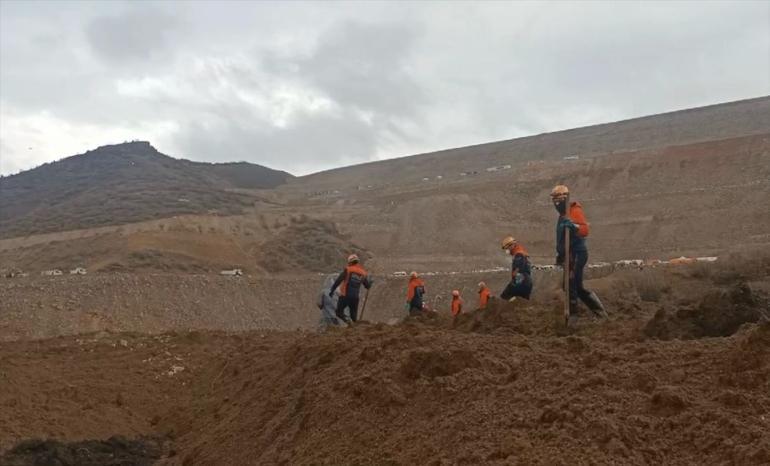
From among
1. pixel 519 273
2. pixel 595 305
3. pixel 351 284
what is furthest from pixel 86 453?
pixel 351 284

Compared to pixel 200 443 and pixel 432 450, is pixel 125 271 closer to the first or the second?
pixel 200 443

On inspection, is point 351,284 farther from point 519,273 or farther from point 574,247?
point 574,247

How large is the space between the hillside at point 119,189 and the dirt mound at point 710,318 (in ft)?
134

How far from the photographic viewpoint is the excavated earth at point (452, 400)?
438 centimetres

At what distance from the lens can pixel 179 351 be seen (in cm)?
1248

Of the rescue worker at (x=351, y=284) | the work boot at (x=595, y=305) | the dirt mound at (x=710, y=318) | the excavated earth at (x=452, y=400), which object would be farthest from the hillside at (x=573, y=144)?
the dirt mound at (x=710, y=318)

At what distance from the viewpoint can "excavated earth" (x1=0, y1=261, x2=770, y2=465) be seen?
4383 millimetres

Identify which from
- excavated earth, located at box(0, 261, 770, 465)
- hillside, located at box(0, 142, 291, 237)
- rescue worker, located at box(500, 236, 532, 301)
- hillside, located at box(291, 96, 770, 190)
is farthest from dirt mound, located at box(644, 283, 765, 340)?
hillside, located at box(291, 96, 770, 190)

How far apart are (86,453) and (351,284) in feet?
20.5

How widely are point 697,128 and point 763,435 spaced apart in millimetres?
60953

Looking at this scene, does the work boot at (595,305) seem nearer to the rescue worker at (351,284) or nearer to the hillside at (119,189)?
the rescue worker at (351,284)

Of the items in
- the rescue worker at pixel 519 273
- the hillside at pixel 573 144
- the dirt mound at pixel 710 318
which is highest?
the hillside at pixel 573 144

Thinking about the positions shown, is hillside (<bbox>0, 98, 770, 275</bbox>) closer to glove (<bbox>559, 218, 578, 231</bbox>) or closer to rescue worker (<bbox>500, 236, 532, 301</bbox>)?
rescue worker (<bbox>500, 236, 532, 301</bbox>)

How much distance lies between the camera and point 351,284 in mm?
12484
